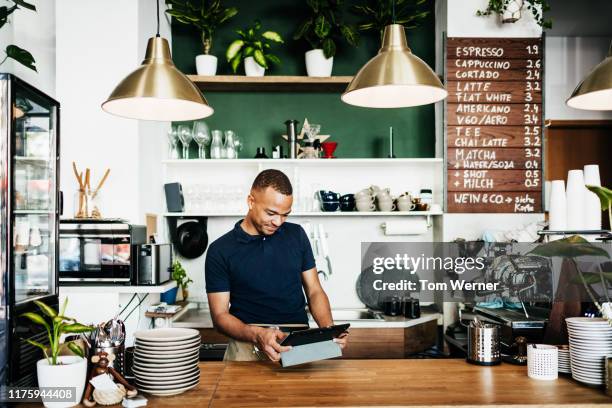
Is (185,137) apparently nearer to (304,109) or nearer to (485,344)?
(304,109)

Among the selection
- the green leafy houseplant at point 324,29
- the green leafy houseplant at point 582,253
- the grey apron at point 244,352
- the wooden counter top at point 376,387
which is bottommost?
the grey apron at point 244,352

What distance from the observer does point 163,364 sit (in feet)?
6.26

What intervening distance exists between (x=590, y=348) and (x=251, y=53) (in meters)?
2.91

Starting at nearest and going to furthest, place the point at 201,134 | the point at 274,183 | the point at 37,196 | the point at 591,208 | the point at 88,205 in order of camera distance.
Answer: the point at 37,196 < the point at 591,208 < the point at 274,183 < the point at 88,205 < the point at 201,134

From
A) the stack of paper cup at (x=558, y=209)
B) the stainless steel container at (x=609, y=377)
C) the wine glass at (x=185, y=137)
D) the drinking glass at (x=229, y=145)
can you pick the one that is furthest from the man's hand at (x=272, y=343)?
the wine glass at (x=185, y=137)

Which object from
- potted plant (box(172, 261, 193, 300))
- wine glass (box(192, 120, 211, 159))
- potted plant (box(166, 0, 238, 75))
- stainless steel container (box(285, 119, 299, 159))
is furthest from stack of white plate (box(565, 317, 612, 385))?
potted plant (box(166, 0, 238, 75))

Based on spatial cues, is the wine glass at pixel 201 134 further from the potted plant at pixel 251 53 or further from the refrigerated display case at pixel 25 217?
the refrigerated display case at pixel 25 217

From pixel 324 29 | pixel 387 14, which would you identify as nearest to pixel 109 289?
pixel 324 29

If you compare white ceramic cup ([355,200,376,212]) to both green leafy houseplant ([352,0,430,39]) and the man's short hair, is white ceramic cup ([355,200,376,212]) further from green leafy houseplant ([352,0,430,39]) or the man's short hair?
the man's short hair

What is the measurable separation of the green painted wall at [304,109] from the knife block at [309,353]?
8.10ft

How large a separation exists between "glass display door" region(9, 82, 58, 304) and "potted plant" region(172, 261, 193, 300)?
1770 millimetres

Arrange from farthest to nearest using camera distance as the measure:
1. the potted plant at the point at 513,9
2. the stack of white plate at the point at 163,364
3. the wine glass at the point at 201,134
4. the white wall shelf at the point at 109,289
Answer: the wine glass at the point at 201,134
the potted plant at the point at 513,9
the white wall shelf at the point at 109,289
the stack of white plate at the point at 163,364

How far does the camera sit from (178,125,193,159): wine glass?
420 centimetres

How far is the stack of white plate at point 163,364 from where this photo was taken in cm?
190
